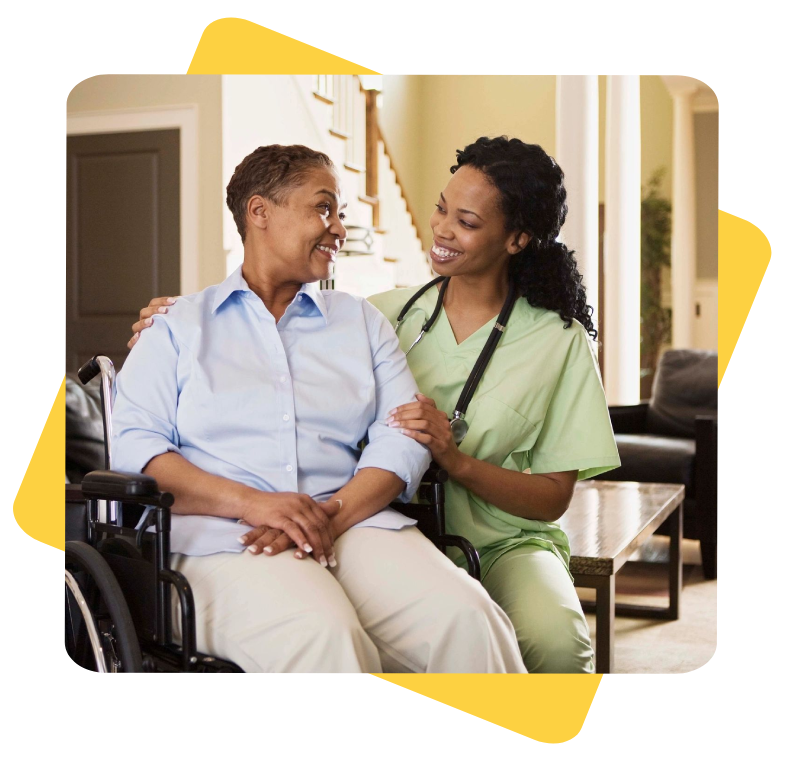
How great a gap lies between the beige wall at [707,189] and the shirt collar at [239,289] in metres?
0.66

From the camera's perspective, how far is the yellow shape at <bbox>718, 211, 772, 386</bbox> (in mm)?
1465

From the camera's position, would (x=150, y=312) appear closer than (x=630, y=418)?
Yes

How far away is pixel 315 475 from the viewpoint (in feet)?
5.19

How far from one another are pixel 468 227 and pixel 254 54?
530mm

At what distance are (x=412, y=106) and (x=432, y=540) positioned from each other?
2.55ft

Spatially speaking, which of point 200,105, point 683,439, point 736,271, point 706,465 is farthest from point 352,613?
point 683,439

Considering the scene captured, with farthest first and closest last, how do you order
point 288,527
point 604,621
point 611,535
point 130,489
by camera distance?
point 611,535 → point 604,621 → point 288,527 → point 130,489

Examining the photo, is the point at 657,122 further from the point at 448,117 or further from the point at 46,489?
the point at 46,489

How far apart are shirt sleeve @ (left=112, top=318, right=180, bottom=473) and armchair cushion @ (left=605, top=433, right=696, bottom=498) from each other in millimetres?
2504

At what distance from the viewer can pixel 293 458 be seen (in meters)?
1.55

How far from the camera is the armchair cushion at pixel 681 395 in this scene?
4.15m

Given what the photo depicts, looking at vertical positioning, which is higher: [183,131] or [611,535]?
[183,131]

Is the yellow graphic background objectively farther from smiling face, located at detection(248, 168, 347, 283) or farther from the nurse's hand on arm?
the nurse's hand on arm

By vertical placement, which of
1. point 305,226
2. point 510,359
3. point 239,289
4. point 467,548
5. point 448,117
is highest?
point 448,117
